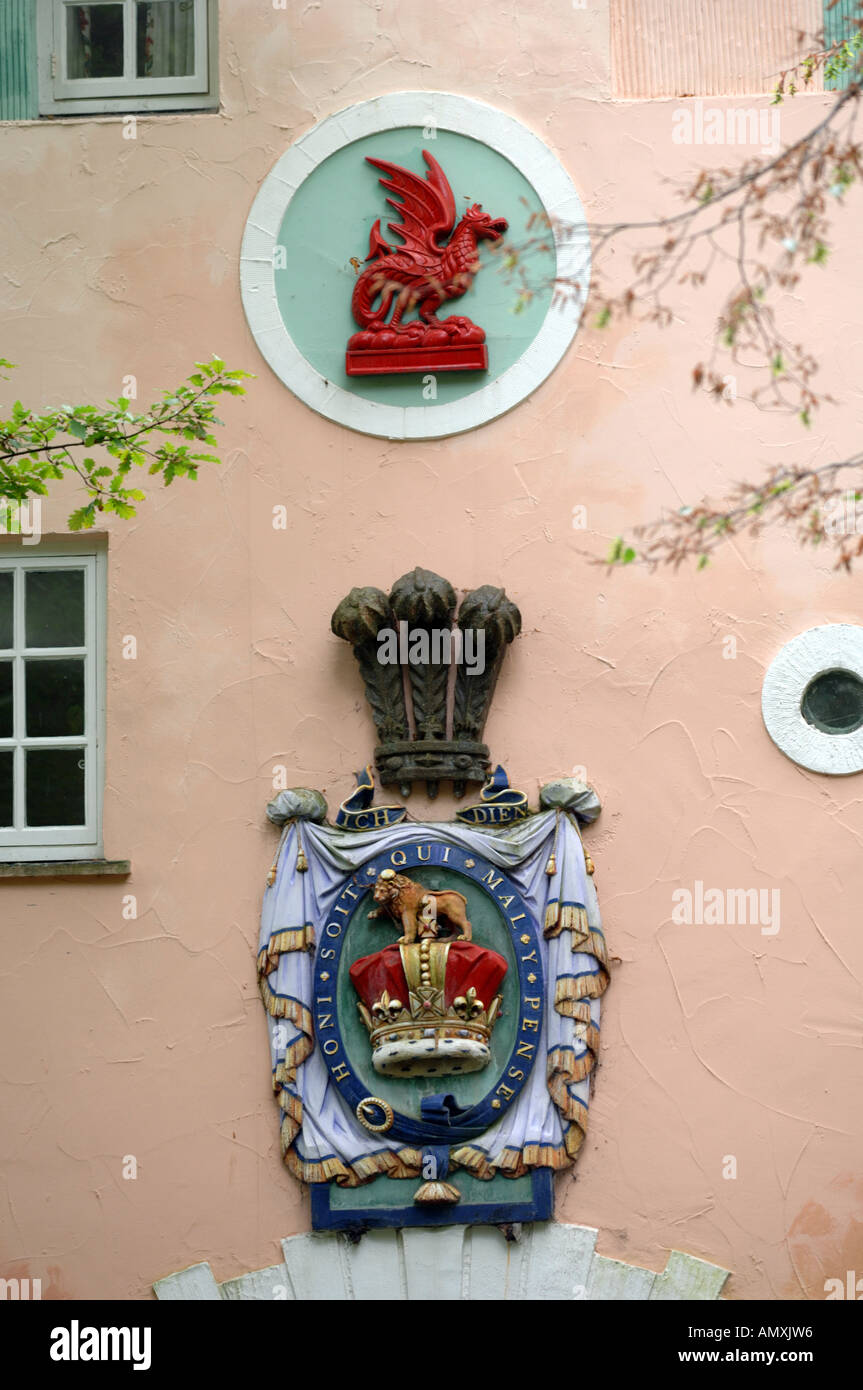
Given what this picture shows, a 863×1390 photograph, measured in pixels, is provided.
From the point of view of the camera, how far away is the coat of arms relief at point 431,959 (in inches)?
300

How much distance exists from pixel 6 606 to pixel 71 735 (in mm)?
653

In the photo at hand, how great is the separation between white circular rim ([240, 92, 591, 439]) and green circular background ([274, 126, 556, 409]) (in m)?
0.04

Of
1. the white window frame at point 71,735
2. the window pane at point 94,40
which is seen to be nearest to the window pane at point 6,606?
the white window frame at point 71,735

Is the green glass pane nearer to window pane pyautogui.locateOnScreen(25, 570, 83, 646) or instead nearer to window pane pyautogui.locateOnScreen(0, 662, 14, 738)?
window pane pyautogui.locateOnScreen(25, 570, 83, 646)

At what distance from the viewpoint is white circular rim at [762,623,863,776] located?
7.90 m

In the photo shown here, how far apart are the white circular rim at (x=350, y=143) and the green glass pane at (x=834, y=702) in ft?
5.79

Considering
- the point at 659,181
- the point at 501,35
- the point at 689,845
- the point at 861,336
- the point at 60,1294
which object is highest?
the point at 501,35

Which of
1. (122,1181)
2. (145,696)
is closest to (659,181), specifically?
(145,696)

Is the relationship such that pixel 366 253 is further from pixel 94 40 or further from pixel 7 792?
pixel 7 792

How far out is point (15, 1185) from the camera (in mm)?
7832

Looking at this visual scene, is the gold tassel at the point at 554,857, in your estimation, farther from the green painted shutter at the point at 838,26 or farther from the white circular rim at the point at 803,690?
the green painted shutter at the point at 838,26

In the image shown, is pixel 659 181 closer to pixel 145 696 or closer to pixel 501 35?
pixel 501 35

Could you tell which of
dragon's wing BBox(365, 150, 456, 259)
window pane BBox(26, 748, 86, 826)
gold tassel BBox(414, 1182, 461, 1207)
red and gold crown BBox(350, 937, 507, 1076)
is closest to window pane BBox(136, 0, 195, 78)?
dragon's wing BBox(365, 150, 456, 259)

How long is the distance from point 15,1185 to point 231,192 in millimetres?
4368
